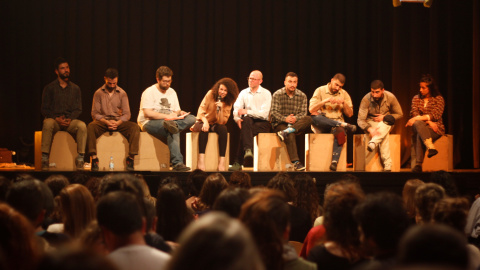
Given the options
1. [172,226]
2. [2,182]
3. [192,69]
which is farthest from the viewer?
[192,69]

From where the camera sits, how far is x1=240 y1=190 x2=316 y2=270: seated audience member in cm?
210

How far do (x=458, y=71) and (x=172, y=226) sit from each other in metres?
7.54

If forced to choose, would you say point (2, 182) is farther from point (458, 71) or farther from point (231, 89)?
Result: point (458, 71)

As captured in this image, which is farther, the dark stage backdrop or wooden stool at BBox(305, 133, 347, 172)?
the dark stage backdrop

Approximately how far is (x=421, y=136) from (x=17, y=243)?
6.46 metres

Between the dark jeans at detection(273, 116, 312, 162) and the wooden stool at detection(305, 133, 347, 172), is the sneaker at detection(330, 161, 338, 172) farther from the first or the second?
the dark jeans at detection(273, 116, 312, 162)

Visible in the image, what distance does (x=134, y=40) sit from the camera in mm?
9734

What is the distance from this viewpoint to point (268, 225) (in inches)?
82.8

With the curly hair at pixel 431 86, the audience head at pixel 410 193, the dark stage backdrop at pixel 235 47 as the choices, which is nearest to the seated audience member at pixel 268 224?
the audience head at pixel 410 193

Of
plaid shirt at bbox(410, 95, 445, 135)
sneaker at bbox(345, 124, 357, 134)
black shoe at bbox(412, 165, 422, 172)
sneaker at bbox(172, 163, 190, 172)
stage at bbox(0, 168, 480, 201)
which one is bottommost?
stage at bbox(0, 168, 480, 201)

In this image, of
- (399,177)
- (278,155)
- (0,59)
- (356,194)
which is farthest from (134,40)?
(356,194)

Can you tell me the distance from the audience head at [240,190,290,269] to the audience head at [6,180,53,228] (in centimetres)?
104

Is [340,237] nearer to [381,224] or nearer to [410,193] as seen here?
[381,224]

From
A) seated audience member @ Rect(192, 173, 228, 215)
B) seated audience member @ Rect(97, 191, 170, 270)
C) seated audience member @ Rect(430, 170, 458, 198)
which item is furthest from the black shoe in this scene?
seated audience member @ Rect(97, 191, 170, 270)
